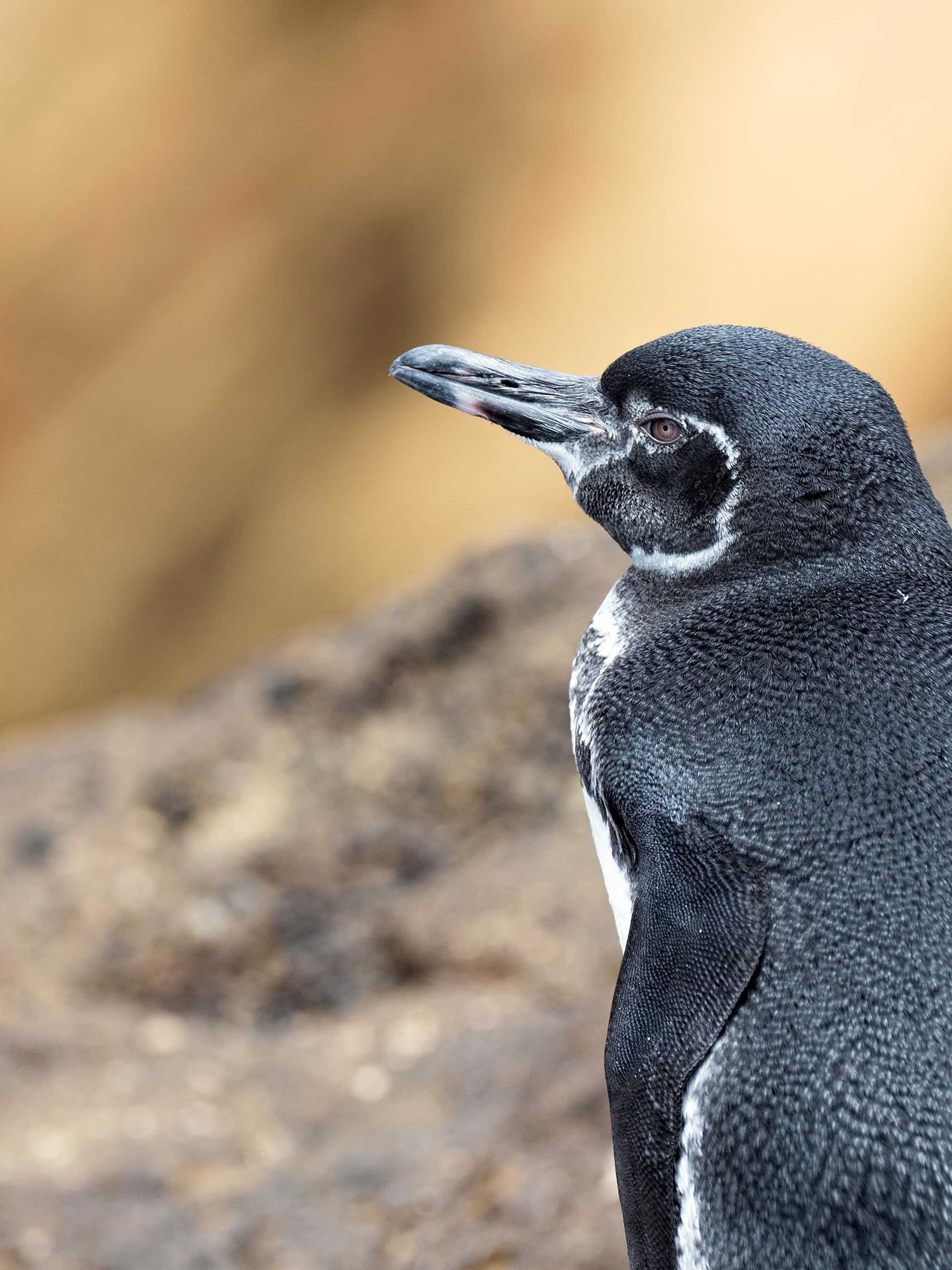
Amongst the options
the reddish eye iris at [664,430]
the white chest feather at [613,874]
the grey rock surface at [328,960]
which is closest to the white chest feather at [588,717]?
the white chest feather at [613,874]

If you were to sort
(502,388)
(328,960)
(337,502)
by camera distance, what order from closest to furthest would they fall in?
(502,388) → (328,960) → (337,502)

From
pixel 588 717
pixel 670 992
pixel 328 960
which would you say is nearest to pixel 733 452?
pixel 588 717

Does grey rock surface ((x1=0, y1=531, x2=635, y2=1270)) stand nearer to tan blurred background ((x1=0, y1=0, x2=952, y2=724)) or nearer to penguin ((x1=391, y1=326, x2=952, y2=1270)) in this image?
penguin ((x1=391, y1=326, x2=952, y2=1270))

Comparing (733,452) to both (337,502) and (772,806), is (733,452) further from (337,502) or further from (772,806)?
(337,502)

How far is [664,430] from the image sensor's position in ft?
3.09

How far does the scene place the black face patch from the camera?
2.99 feet

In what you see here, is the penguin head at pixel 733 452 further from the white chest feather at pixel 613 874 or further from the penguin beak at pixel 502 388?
the white chest feather at pixel 613 874

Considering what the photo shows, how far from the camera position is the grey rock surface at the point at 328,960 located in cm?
146

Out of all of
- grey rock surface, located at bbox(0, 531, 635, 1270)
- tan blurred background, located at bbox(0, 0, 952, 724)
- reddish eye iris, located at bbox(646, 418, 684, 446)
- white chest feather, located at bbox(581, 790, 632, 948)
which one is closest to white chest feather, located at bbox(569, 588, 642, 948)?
white chest feather, located at bbox(581, 790, 632, 948)

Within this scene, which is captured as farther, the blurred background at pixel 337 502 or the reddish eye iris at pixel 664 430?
the blurred background at pixel 337 502

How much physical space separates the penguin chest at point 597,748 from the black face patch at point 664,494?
0.06 metres

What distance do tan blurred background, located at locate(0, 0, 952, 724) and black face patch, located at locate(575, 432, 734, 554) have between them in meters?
2.23

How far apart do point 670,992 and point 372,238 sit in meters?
2.98

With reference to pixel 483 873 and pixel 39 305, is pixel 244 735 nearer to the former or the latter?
pixel 483 873
